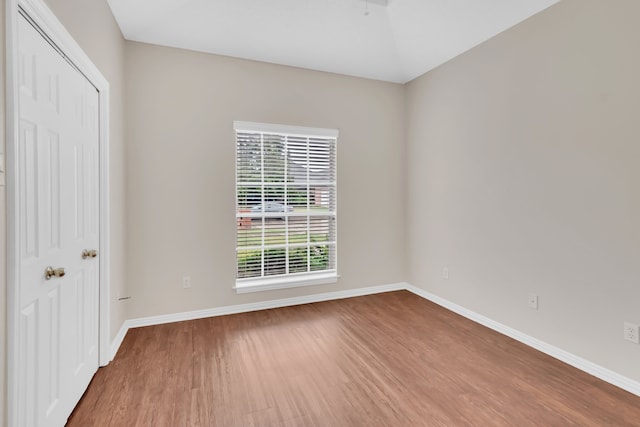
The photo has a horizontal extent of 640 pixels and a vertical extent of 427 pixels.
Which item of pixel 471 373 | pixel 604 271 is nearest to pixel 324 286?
pixel 471 373

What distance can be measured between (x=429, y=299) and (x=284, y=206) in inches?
84.1

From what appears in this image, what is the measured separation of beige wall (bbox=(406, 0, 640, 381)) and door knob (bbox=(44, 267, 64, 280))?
11.0 ft

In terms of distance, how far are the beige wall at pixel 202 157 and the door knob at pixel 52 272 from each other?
1.55m

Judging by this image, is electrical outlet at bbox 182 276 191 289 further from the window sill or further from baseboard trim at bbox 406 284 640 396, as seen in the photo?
baseboard trim at bbox 406 284 640 396

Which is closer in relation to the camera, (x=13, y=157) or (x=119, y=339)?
(x=13, y=157)

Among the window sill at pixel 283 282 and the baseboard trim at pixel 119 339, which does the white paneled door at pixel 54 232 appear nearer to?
the baseboard trim at pixel 119 339

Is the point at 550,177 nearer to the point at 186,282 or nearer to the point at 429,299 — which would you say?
the point at 429,299

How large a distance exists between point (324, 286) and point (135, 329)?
2.04 metres

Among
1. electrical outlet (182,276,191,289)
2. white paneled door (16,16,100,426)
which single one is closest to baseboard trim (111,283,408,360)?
electrical outlet (182,276,191,289)

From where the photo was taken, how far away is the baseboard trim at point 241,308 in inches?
118

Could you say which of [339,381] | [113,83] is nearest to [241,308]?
[339,381]

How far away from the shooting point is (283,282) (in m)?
3.67

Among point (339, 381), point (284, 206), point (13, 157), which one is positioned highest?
point (13, 157)

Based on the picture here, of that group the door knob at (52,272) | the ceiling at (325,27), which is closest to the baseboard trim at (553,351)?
the ceiling at (325,27)
